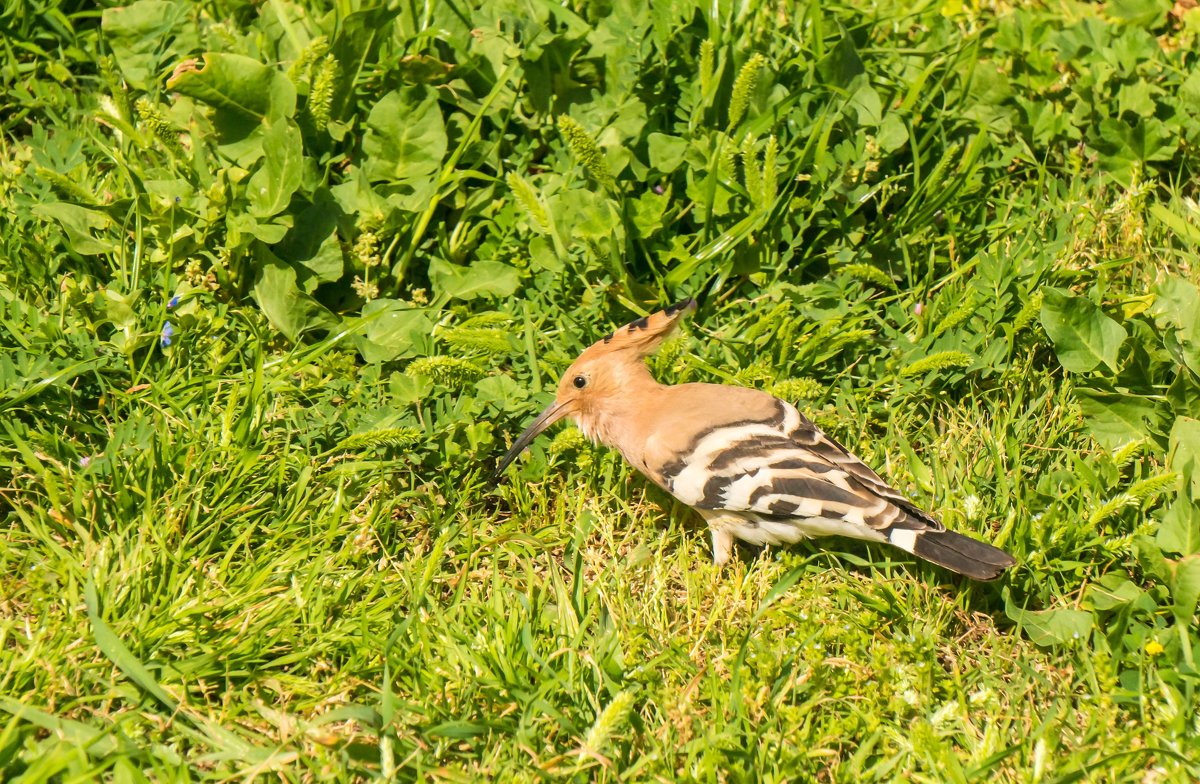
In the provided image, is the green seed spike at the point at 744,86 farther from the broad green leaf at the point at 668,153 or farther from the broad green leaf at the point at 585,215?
the broad green leaf at the point at 585,215

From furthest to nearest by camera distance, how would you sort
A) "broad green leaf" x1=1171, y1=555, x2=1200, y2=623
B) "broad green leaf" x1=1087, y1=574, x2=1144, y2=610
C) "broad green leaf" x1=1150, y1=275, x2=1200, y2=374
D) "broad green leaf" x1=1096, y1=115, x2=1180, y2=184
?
"broad green leaf" x1=1096, y1=115, x2=1180, y2=184
"broad green leaf" x1=1150, y1=275, x2=1200, y2=374
"broad green leaf" x1=1087, y1=574, x2=1144, y2=610
"broad green leaf" x1=1171, y1=555, x2=1200, y2=623

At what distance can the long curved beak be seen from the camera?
315 centimetres

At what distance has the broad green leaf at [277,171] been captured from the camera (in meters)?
3.31

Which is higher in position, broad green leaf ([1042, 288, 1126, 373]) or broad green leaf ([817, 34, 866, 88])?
broad green leaf ([817, 34, 866, 88])

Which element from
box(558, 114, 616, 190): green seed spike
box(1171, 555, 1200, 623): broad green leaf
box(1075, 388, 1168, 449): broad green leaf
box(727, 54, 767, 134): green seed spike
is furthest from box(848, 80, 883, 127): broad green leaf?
box(1171, 555, 1200, 623): broad green leaf

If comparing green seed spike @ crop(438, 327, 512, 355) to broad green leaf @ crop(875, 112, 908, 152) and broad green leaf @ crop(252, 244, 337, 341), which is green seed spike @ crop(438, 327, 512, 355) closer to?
broad green leaf @ crop(252, 244, 337, 341)

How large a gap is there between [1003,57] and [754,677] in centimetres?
250

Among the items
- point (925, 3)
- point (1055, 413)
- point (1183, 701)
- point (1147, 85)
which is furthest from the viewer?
point (925, 3)

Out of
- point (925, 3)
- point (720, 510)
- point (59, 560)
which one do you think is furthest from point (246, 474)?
point (925, 3)

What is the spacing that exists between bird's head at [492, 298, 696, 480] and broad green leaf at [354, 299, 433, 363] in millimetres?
392

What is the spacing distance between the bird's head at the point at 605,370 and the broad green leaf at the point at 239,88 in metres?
1.11

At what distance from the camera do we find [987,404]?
3396 millimetres

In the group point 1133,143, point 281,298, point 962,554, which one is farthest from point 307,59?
point 1133,143

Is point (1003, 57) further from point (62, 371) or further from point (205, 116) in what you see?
point (62, 371)
